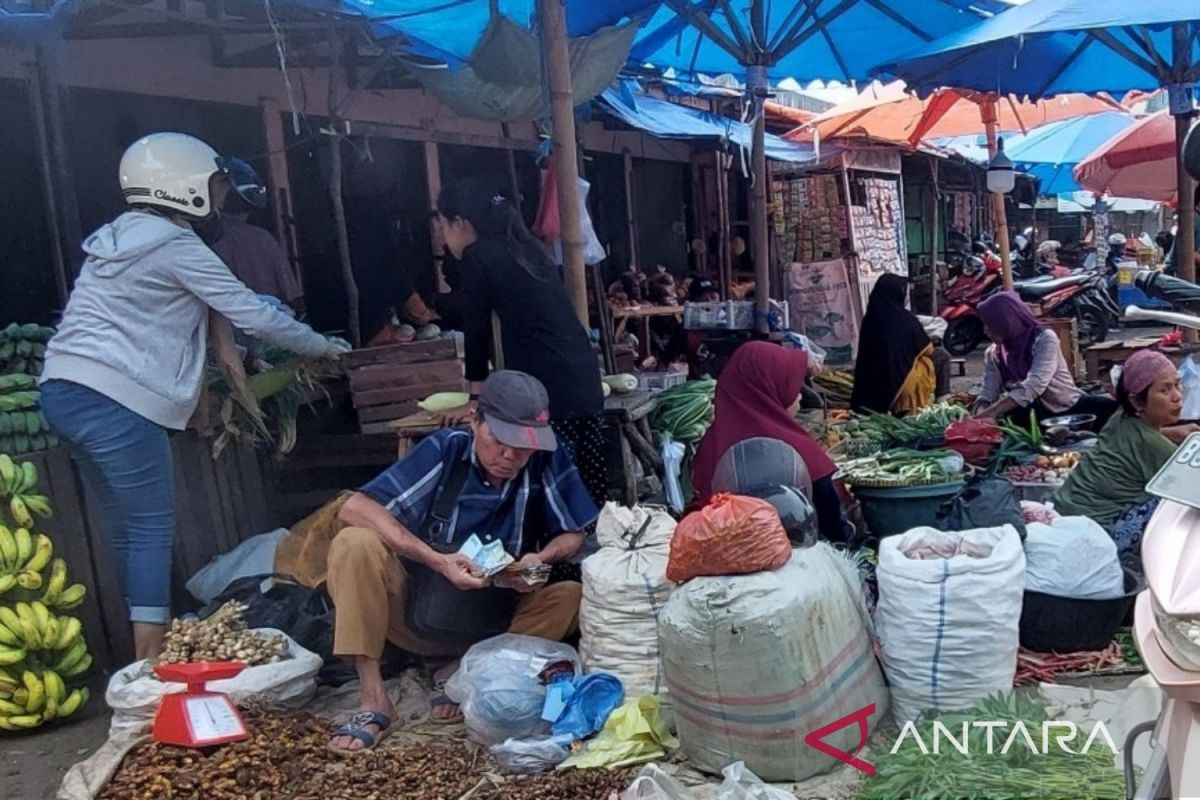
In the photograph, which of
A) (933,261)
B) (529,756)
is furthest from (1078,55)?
(933,261)

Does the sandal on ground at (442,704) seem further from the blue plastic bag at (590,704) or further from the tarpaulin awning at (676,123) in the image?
the tarpaulin awning at (676,123)

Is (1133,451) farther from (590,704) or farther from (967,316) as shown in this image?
(967,316)

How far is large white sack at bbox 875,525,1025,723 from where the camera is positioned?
327 centimetres

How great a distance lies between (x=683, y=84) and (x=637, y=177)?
1609 millimetres

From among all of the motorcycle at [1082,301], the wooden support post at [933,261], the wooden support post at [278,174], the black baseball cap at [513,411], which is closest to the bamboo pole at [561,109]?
the black baseball cap at [513,411]

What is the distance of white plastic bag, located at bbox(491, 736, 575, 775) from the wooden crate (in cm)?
223

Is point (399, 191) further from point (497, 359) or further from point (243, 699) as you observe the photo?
point (243, 699)

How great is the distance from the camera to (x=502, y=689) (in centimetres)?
346

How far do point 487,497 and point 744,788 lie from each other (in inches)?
54.0

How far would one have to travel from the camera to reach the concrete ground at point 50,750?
348cm

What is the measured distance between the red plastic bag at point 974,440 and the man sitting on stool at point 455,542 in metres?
2.76

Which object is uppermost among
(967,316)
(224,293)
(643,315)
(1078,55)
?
(1078,55)

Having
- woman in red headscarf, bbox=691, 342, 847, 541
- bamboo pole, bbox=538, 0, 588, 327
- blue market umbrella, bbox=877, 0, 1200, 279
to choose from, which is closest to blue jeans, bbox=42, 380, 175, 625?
bamboo pole, bbox=538, 0, 588, 327

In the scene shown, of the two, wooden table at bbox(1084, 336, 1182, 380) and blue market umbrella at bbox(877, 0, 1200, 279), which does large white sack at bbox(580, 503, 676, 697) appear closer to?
blue market umbrella at bbox(877, 0, 1200, 279)
